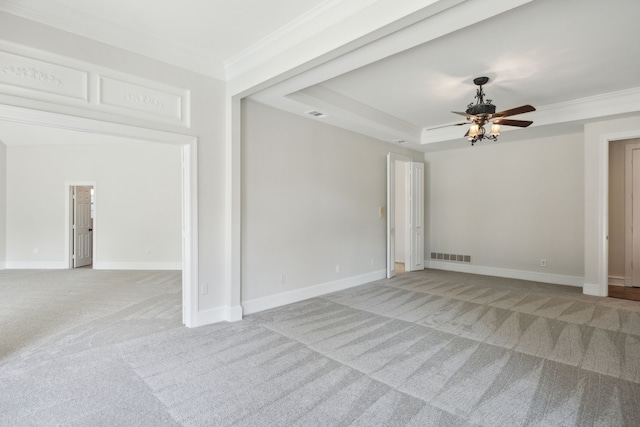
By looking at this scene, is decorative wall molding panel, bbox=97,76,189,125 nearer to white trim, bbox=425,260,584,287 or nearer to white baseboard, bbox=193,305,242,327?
white baseboard, bbox=193,305,242,327

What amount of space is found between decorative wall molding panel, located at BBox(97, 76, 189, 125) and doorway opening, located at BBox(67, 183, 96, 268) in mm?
5620

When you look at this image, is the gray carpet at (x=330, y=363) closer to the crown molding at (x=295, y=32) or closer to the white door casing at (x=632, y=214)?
the white door casing at (x=632, y=214)

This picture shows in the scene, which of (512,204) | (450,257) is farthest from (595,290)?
(450,257)

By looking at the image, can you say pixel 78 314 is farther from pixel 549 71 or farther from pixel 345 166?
pixel 549 71

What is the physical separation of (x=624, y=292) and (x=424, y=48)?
5.47 metres

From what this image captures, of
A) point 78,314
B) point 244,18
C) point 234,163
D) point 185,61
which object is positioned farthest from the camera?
point 78,314

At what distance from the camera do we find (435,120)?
607 centimetres

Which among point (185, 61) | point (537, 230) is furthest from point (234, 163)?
point (537, 230)

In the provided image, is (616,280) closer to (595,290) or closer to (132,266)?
(595,290)

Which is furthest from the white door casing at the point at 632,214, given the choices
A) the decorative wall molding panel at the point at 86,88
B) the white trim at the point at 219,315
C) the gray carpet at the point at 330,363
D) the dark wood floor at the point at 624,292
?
the decorative wall molding panel at the point at 86,88

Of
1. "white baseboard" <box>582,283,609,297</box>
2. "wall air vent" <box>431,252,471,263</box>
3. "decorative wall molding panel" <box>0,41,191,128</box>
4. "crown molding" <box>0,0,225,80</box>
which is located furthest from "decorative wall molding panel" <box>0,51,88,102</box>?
"white baseboard" <box>582,283,609,297</box>

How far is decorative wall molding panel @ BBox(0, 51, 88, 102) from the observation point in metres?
2.72

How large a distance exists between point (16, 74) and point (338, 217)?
4.29m

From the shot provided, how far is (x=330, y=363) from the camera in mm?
2928
